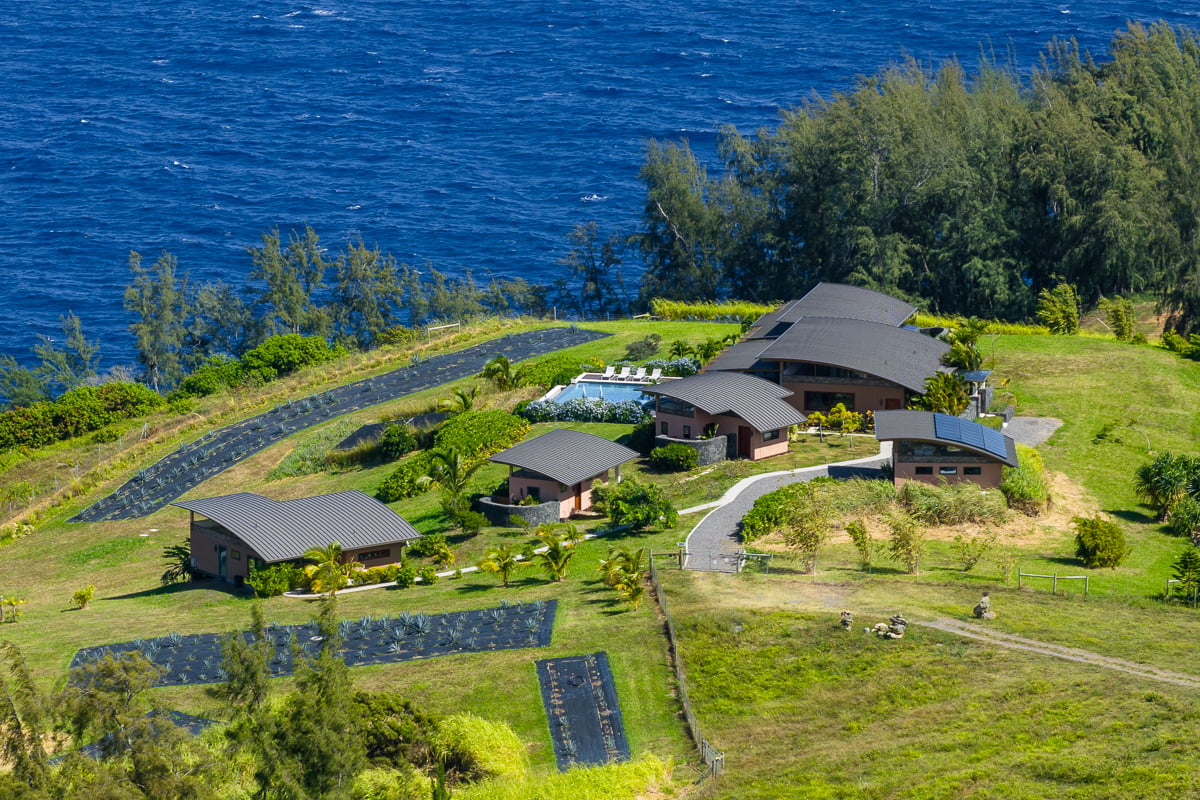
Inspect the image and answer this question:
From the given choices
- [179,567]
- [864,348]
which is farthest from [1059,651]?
[179,567]

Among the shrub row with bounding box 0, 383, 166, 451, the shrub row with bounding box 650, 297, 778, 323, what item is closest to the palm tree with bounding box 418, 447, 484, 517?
the shrub row with bounding box 0, 383, 166, 451

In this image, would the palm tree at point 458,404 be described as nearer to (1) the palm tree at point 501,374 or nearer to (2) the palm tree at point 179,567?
(1) the palm tree at point 501,374

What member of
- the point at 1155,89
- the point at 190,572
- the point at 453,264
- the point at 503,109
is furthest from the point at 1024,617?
the point at 503,109

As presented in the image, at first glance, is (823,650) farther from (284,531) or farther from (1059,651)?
(284,531)

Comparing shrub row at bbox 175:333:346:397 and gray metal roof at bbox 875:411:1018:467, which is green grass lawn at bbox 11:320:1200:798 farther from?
shrub row at bbox 175:333:346:397

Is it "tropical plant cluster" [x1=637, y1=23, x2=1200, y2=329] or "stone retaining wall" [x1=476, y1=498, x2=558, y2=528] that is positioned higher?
"tropical plant cluster" [x1=637, y1=23, x2=1200, y2=329]

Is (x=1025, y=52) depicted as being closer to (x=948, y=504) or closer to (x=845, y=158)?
(x=845, y=158)

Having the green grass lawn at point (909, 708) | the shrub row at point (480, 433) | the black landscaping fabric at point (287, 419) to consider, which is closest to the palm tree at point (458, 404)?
the shrub row at point (480, 433)
